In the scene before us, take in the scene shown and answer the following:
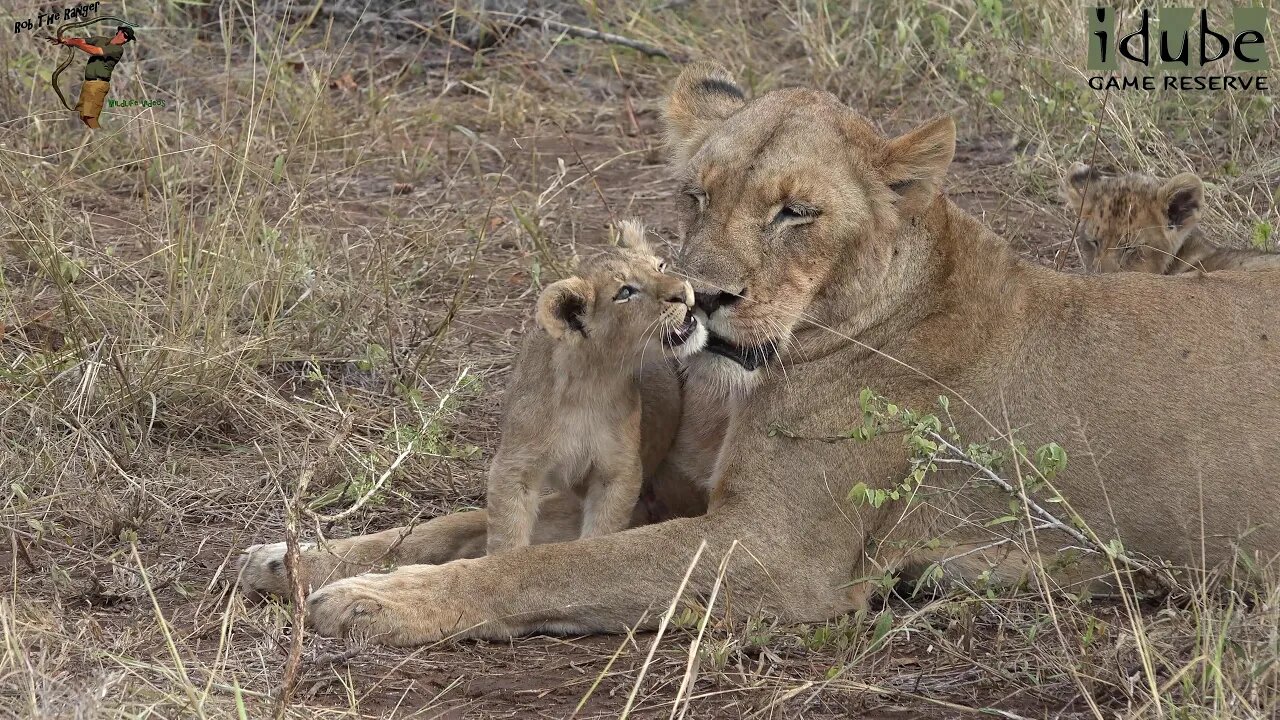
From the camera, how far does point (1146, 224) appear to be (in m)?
6.29

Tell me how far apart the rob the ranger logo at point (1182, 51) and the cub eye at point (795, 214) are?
11.6ft

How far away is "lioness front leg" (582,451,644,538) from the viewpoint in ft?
15.8

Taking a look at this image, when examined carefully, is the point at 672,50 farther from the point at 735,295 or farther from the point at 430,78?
the point at 735,295

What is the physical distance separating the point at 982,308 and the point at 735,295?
0.73 meters

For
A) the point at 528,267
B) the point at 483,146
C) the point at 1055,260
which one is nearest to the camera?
the point at 1055,260

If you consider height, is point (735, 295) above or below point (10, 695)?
above

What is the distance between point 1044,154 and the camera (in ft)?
25.3

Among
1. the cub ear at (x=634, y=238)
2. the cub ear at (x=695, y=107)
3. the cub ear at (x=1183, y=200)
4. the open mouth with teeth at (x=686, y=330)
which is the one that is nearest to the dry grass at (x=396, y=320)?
the cub ear at (x=1183, y=200)

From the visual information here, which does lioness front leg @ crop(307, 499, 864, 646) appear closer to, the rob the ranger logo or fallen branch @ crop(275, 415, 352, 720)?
fallen branch @ crop(275, 415, 352, 720)

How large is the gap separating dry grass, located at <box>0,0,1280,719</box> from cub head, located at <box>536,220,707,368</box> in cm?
73

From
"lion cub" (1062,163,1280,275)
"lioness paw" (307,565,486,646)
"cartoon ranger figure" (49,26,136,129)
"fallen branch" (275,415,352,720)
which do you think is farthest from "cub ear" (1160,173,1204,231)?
"cartoon ranger figure" (49,26,136,129)

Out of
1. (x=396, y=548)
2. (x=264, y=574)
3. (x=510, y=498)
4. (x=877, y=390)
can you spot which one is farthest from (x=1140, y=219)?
(x=264, y=574)

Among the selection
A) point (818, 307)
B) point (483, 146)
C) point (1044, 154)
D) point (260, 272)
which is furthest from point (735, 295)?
point (483, 146)

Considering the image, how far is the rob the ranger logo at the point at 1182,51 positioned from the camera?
7.50m
